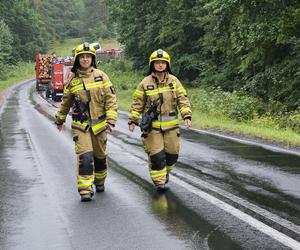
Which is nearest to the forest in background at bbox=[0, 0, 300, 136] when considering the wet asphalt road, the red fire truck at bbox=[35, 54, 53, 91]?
the red fire truck at bbox=[35, 54, 53, 91]

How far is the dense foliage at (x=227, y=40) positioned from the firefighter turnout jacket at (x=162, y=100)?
12.2m

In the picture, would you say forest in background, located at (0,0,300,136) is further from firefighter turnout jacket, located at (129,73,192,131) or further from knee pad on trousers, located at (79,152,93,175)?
knee pad on trousers, located at (79,152,93,175)

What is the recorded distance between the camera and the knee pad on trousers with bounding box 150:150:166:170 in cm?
735

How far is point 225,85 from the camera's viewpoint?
29.5 meters

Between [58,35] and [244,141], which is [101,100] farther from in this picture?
[58,35]

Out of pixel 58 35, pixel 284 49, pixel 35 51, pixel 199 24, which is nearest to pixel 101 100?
pixel 284 49

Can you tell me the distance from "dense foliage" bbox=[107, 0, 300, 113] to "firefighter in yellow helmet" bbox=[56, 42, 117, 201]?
12955mm

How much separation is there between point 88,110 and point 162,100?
40.6 inches

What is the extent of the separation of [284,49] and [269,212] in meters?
16.8

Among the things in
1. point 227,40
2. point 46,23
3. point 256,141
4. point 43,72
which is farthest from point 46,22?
point 256,141

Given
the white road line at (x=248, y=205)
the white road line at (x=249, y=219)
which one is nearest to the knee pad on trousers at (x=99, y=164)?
the white road line at (x=249, y=219)

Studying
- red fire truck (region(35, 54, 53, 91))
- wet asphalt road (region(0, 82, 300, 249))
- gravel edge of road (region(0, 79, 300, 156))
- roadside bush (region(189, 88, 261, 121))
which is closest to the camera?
wet asphalt road (region(0, 82, 300, 249))

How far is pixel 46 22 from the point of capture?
130 m

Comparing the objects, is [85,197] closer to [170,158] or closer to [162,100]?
[170,158]
